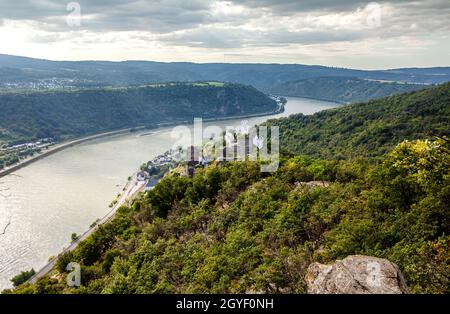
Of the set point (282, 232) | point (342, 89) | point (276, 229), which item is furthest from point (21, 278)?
point (342, 89)

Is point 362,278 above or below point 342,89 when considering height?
below

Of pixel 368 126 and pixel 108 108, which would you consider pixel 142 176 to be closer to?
pixel 368 126

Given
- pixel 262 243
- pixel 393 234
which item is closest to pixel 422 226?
pixel 393 234

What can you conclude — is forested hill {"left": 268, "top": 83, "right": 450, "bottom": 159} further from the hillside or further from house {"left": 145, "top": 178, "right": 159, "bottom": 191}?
the hillside

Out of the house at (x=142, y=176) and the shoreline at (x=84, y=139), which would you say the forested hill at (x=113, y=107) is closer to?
the shoreline at (x=84, y=139)

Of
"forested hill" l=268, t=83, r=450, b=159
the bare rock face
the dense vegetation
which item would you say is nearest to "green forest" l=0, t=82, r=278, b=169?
"forested hill" l=268, t=83, r=450, b=159

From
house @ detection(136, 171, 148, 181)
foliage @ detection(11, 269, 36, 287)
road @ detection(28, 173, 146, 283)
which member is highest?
house @ detection(136, 171, 148, 181)
